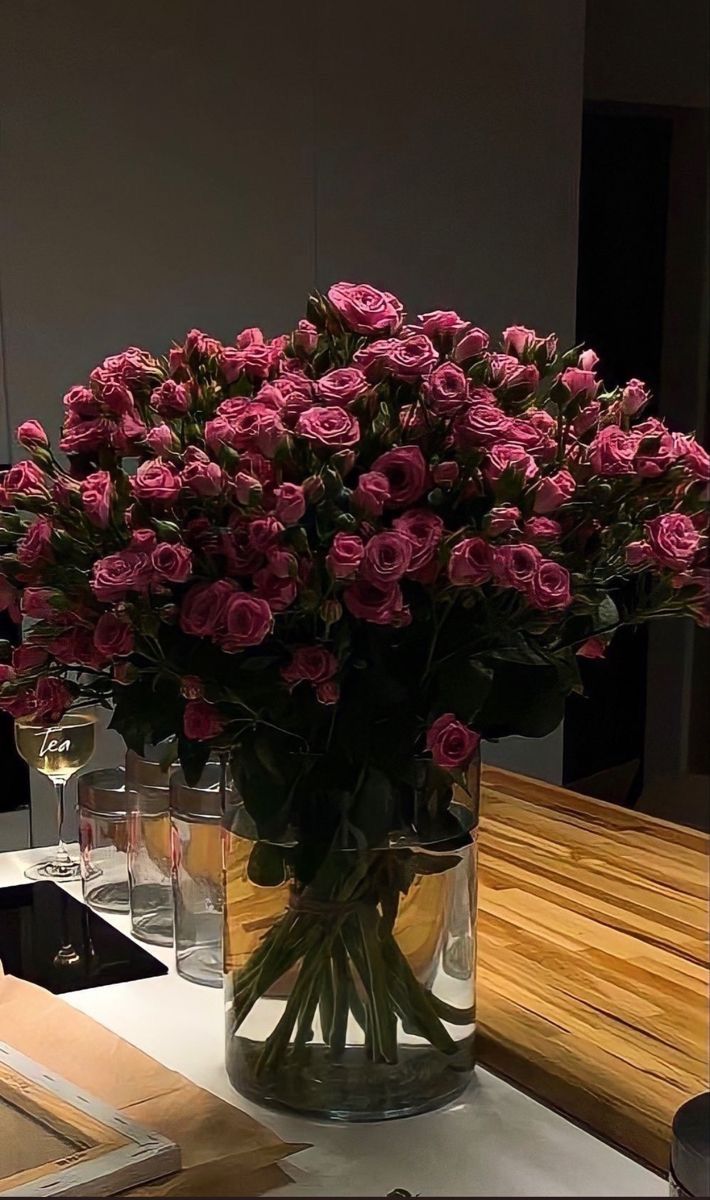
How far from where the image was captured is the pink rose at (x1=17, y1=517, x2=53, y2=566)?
0.86 meters

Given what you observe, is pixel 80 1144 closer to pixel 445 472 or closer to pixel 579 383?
pixel 445 472

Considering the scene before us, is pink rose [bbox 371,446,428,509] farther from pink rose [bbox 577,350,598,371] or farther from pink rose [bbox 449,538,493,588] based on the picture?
pink rose [bbox 577,350,598,371]

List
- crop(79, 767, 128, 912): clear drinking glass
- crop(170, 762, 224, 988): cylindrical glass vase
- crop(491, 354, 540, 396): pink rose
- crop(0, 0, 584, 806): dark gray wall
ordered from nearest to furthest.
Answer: crop(491, 354, 540, 396): pink rose
crop(170, 762, 224, 988): cylindrical glass vase
crop(79, 767, 128, 912): clear drinking glass
crop(0, 0, 584, 806): dark gray wall

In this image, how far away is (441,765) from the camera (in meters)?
0.85

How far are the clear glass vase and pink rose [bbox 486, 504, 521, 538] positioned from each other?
201 millimetres

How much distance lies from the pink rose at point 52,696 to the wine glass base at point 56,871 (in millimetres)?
477

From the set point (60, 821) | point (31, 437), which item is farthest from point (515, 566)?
point (60, 821)

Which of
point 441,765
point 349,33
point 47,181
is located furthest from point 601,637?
point 349,33

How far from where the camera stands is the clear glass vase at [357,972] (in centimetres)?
91

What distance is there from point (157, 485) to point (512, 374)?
0.78 feet

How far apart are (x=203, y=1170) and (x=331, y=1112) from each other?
103 mm

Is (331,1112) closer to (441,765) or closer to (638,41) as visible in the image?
(441,765)

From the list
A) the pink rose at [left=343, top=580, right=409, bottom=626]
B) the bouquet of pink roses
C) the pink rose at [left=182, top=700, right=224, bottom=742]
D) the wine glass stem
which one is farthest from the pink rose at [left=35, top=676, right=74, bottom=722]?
the wine glass stem

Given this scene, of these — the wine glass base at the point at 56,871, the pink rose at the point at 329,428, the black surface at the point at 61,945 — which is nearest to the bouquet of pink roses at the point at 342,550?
the pink rose at the point at 329,428
